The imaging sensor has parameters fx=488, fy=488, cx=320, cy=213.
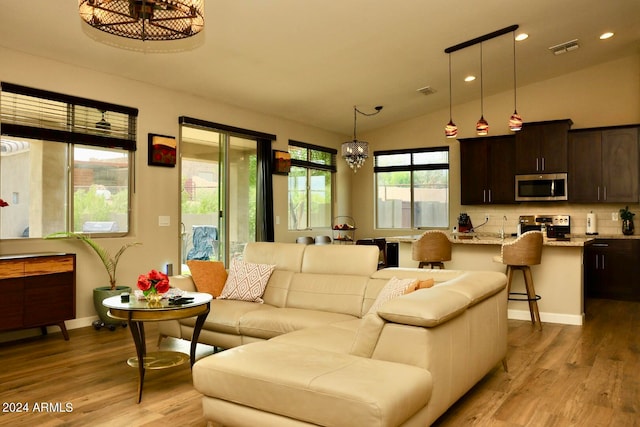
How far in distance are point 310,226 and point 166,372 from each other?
5.44m

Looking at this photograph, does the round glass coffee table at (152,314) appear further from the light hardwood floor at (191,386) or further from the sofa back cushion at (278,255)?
the sofa back cushion at (278,255)

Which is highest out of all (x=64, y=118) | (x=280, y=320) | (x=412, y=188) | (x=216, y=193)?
(x=64, y=118)

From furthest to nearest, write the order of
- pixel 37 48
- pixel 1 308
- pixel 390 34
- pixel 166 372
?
pixel 390 34, pixel 37 48, pixel 1 308, pixel 166 372

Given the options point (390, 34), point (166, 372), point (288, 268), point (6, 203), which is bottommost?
point (166, 372)

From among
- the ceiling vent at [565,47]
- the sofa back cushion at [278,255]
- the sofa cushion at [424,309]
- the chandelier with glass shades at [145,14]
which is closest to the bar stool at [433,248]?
the sofa back cushion at [278,255]

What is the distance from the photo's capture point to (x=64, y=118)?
17.0 feet

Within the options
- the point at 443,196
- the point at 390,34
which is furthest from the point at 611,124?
the point at 390,34

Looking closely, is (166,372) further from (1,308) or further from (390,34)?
(390,34)

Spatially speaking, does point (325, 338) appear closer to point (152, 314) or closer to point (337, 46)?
point (152, 314)

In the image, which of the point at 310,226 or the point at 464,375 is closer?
the point at 464,375

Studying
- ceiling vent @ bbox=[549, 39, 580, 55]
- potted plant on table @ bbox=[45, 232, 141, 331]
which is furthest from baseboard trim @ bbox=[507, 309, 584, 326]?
potted plant on table @ bbox=[45, 232, 141, 331]

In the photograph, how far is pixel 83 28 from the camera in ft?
14.9

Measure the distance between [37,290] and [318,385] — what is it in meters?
3.55

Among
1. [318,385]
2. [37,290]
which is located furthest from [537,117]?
[37,290]
